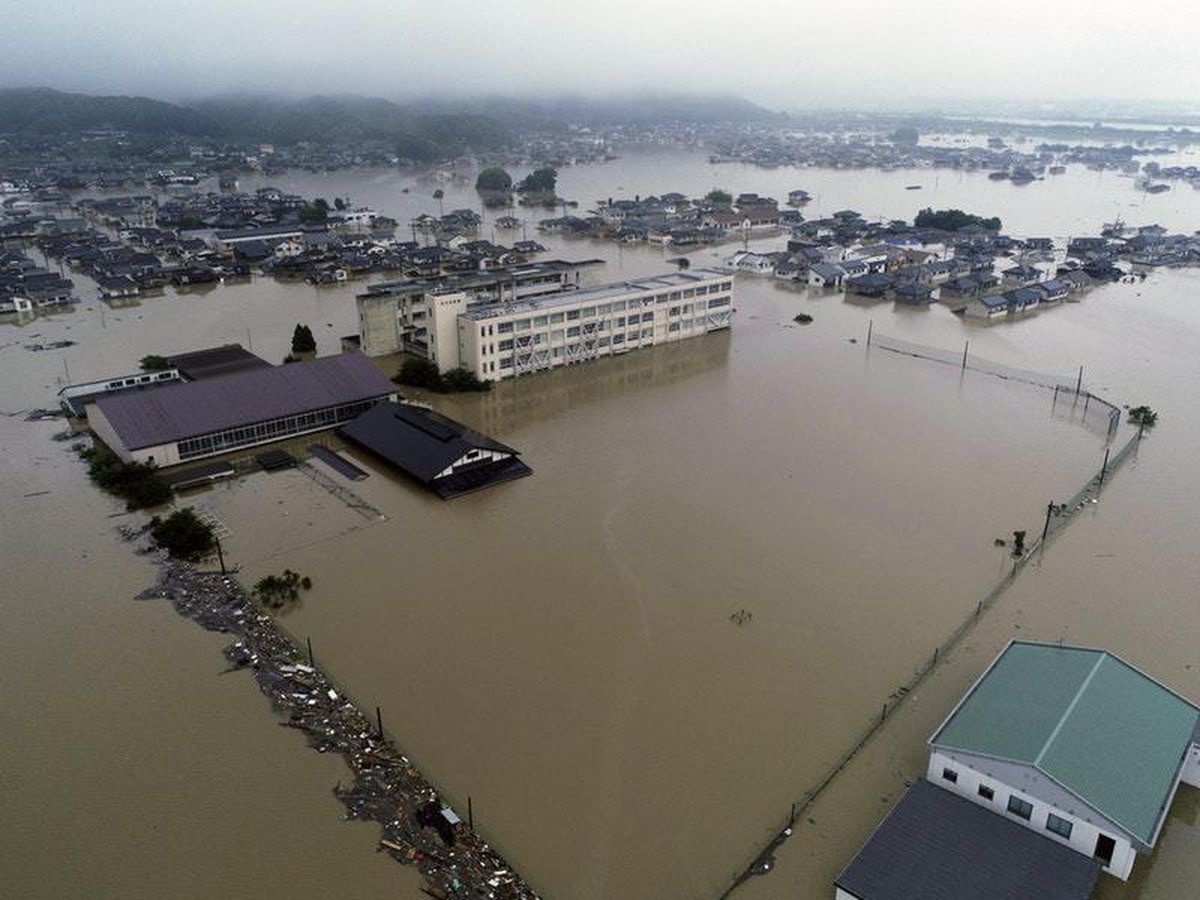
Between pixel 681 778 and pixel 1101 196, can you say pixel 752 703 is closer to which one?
pixel 681 778

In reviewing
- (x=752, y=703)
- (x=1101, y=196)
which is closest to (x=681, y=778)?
(x=752, y=703)

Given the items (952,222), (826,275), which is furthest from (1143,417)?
(952,222)

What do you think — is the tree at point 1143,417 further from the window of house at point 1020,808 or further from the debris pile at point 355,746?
the debris pile at point 355,746

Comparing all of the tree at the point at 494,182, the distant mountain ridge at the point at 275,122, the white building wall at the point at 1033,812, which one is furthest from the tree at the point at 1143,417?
the distant mountain ridge at the point at 275,122

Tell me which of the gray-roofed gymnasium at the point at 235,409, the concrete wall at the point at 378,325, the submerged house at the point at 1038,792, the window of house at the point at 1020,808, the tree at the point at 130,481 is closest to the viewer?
the submerged house at the point at 1038,792

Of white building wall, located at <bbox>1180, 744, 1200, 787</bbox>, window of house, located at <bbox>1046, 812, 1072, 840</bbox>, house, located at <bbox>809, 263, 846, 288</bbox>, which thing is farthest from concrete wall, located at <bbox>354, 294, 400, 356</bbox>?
white building wall, located at <bbox>1180, 744, 1200, 787</bbox>

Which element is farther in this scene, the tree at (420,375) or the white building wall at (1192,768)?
the tree at (420,375)

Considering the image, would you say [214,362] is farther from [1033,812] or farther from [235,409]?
[1033,812]
